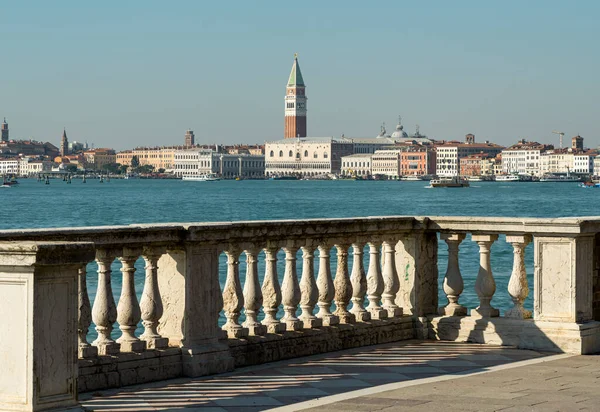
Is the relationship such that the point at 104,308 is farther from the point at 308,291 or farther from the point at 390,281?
the point at 390,281

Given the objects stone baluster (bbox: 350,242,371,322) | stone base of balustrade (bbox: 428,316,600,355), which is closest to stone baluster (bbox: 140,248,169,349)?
stone baluster (bbox: 350,242,371,322)

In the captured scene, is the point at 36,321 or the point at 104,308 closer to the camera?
the point at 36,321

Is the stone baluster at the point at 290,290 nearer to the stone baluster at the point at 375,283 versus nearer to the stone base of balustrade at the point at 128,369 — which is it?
the stone baluster at the point at 375,283

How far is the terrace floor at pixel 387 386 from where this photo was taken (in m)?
5.51

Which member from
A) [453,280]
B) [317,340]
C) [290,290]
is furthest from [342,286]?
[453,280]

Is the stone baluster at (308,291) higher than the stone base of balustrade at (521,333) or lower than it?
higher

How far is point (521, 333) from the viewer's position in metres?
7.51

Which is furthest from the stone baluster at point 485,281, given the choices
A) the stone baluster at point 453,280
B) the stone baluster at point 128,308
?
the stone baluster at point 128,308

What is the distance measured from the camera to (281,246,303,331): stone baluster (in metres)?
7.05

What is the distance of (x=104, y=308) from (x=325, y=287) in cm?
172

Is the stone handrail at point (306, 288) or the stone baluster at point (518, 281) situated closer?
the stone handrail at point (306, 288)

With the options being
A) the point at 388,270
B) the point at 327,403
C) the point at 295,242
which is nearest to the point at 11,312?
the point at 327,403

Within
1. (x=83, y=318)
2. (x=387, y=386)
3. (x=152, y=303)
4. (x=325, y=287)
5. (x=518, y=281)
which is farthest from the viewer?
(x=518, y=281)

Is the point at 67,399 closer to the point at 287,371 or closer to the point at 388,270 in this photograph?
the point at 287,371
